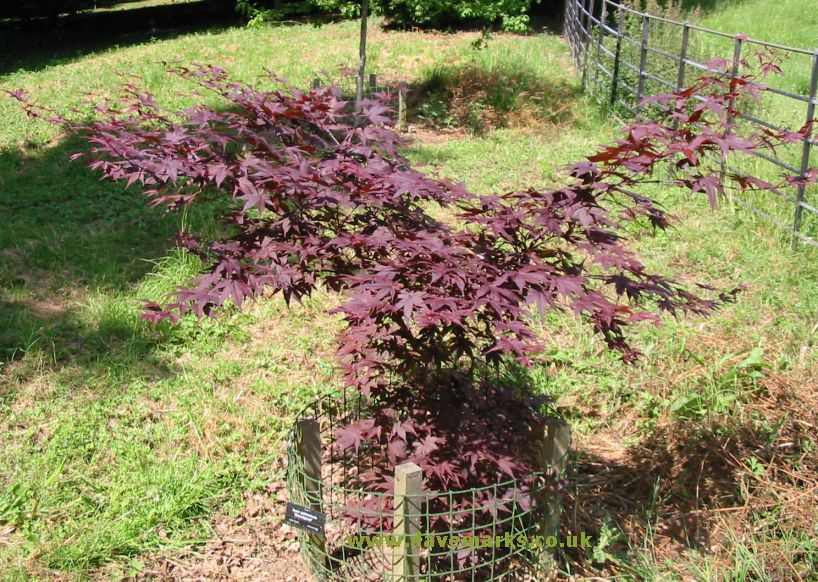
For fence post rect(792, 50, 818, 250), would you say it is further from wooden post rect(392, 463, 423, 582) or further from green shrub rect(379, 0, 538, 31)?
green shrub rect(379, 0, 538, 31)

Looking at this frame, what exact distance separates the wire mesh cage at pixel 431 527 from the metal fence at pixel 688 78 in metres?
3.06

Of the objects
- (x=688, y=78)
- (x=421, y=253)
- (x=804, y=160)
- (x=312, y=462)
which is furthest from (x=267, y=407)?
(x=688, y=78)

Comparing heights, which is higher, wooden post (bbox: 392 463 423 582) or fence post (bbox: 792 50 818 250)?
fence post (bbox: 792 50 818 250)

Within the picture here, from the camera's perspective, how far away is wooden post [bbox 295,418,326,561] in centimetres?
→ 313

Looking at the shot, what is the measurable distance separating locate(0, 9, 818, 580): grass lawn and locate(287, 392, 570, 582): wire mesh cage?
288 millimetres

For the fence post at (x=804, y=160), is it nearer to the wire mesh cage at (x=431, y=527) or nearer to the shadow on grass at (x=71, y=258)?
the wire mesh cage at (x=431, y=527)

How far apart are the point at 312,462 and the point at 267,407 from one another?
1347 mm

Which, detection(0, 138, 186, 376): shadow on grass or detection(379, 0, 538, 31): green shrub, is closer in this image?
detection(0, 138, 186, 376): shadow on grass

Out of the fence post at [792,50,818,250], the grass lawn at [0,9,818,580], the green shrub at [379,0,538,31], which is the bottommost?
the grass lawn at [0,9,818,580]

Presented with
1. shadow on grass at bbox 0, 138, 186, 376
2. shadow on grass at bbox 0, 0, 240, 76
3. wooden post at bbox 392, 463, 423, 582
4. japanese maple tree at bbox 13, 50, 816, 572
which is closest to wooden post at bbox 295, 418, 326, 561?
japanese maple tree at bbox 13, 50, 816, 572

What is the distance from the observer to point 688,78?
927cm

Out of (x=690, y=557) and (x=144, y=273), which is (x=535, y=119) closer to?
(x=144, y=273)

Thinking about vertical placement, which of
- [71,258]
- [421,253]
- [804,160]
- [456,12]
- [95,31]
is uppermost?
[456,12]

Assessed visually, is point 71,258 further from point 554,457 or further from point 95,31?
point 95,31
